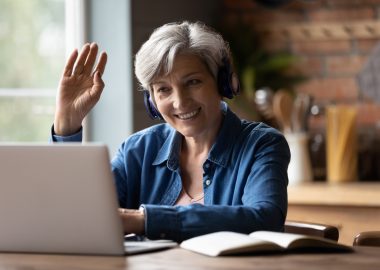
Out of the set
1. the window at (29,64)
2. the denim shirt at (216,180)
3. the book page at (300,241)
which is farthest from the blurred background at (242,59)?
the book page at (300,241)

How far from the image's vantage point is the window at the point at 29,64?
148 inches

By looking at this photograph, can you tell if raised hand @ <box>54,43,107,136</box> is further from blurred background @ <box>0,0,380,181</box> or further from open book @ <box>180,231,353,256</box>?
blurred background @ <box>0,0,380,181</box>

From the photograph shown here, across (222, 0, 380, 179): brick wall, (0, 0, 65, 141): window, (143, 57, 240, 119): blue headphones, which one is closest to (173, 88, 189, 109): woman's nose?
(143, 57, 240, 119): blue headphones

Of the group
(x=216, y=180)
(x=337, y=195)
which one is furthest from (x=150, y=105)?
(x=337, y=195)

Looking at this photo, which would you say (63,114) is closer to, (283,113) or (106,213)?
(106,213)

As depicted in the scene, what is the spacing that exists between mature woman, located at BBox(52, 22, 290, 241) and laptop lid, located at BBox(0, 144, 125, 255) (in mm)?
524

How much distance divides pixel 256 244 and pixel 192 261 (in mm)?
147

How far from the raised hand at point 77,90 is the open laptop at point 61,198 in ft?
2.07

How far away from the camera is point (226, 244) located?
1.97 m

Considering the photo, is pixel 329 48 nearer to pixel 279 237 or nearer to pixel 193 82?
pixel 193 82

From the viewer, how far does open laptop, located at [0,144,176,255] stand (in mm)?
1922

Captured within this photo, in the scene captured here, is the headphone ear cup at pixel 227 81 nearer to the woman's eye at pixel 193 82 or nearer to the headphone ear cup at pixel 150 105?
the woman's eye at pixel 193 82

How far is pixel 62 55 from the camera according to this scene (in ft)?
12.9

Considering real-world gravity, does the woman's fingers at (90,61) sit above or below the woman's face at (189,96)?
above
